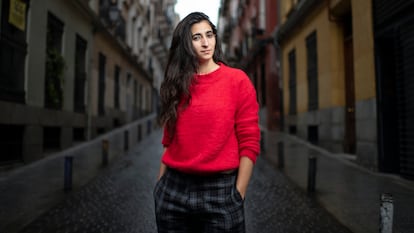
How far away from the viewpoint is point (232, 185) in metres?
1.73

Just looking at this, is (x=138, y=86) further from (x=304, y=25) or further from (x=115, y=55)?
(x=304, y=25)

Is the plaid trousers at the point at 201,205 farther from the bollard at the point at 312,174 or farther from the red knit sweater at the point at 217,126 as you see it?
the bollard at the point at 312,174

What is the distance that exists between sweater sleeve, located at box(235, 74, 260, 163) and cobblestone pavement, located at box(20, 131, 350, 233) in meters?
2.66

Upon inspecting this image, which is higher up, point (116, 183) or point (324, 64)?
point (324, 64)

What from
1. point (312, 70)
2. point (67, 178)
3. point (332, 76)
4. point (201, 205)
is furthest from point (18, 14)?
point (312, 70)

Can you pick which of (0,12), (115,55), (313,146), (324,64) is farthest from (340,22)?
(115,55)

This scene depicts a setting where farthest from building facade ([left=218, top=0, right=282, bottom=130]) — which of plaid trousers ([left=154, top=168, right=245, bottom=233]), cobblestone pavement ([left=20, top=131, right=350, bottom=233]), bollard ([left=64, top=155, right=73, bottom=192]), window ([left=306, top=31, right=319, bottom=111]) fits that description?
plaid trousers ([left=154, top=168, right=245, bottom=233])

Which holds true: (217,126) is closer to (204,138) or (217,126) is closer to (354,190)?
(204,138)

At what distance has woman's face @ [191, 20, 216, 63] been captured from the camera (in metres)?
1.82

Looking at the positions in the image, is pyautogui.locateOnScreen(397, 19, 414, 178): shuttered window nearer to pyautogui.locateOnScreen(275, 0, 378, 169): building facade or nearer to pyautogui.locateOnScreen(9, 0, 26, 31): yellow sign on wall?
pyautogui.locateOnScreen(275, 0, 378, 169): building facade

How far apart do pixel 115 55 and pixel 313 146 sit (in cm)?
1321

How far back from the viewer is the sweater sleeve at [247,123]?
1.74 meters

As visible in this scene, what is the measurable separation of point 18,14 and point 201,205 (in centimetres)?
938

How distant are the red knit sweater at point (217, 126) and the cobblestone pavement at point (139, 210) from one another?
8.74ft
